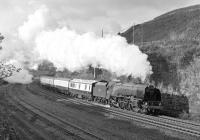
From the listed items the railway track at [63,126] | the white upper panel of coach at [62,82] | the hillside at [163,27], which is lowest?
the railway track at [63,126]

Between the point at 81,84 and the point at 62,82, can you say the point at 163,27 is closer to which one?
the point at 62,82

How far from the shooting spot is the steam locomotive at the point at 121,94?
89.7 feet

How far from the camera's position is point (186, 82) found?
31.1 m

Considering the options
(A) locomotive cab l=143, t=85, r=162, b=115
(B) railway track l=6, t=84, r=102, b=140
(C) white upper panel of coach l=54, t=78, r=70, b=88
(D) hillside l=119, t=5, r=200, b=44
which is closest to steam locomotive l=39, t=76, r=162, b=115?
(A) locomotive cab l=143, t=85, r=162, b=115

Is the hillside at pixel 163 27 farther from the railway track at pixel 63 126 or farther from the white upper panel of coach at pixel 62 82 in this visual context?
the railway track at pixel 63 126

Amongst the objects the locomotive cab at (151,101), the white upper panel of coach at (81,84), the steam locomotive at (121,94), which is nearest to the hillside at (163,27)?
the white upper panel of coach at (81,84)

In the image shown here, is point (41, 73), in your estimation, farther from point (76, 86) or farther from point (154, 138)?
point (154, 138)

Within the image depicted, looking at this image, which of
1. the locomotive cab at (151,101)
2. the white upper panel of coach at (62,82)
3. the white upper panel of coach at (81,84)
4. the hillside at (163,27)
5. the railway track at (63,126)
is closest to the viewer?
the railway track at (63,126)

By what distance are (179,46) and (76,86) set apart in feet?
54.7

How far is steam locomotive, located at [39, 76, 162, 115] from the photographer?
27.3 metres

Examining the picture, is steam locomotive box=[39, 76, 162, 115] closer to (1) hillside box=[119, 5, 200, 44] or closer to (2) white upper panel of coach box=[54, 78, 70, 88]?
A: (2) white upper panel of coach box=[54, 78, 70, 88]

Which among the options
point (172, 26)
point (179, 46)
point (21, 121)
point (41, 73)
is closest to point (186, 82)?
point (179, 46)

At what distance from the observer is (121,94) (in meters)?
30.6

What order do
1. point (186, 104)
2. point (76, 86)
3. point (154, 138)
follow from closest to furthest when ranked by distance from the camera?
point (154, 138) < point (186, 104) < point (76, 86)
